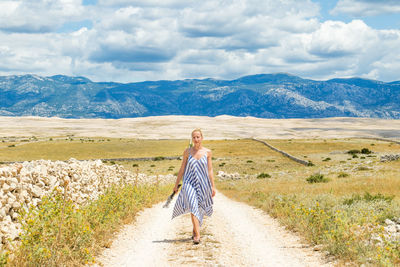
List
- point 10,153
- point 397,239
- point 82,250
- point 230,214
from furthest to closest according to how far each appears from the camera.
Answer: point 10,153 < point 230,214 < point 397,239 < point 82,250

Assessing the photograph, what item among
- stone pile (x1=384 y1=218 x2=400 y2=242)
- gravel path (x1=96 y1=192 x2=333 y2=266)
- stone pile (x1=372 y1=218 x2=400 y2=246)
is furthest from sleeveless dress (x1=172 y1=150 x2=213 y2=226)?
stone pile (x1=384 y1=218 x2=400 y2=242)

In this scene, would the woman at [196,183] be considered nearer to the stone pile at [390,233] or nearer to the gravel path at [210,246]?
the gravel path at [210,246]

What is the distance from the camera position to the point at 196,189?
1193 centimetres

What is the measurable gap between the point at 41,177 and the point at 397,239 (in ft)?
43.1

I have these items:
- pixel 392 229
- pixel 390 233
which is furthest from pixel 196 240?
pixel 392 229

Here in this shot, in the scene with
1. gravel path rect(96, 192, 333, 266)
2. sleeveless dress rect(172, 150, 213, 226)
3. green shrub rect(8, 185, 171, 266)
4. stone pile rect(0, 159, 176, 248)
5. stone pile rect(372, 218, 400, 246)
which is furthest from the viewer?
sleeveless dress rect(172, 150, 213, 226)

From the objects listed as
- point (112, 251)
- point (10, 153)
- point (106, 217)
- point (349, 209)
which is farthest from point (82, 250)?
point (10, 153)

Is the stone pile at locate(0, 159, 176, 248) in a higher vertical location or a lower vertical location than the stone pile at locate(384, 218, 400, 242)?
higher

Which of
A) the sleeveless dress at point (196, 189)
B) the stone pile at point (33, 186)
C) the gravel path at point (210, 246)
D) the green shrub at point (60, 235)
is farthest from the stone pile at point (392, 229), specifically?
the stone pile at point (33, 186)

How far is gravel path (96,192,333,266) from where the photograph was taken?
10.3 meters

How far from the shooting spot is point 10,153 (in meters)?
90.2

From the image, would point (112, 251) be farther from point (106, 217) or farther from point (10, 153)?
point (10, 153)

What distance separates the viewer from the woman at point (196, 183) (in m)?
11.7

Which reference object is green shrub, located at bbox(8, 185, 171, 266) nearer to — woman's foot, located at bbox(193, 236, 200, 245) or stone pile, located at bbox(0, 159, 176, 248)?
stone pile, located at bbox(0, 159, 176, 248)
